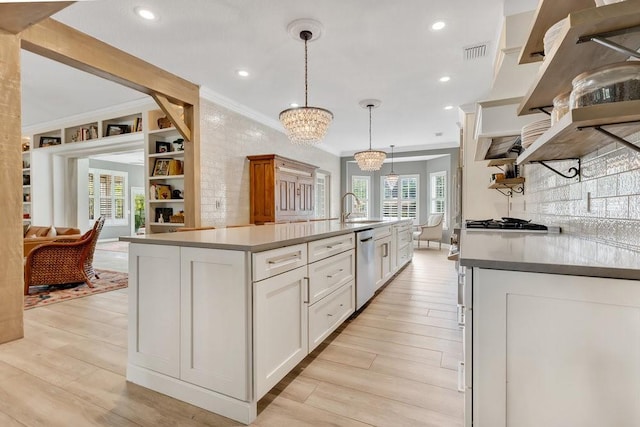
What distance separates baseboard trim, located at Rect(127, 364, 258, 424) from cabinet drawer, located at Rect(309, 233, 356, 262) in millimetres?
885

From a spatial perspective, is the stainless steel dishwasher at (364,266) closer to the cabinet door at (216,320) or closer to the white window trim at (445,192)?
the cabinet door at (216,320)

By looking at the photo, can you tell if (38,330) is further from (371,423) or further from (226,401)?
(371,423)

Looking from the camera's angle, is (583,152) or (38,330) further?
(38,330)

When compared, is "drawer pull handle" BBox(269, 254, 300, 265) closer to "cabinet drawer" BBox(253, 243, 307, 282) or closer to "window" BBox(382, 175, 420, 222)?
"cabinet drawer" BBox(253, 243, 307, 282)

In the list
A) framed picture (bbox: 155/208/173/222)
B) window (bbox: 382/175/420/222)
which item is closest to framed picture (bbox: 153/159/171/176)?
framed picture (bbox: 155/208/173/222)

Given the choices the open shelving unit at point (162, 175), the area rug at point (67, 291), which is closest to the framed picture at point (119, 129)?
the open shelving unit at point (162, 175)

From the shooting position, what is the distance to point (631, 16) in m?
0.77

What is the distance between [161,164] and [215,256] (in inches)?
158

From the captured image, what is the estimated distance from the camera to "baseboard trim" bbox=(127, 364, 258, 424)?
149 centimetres

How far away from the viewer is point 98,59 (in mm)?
3137

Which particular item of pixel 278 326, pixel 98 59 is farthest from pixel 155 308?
pixel 98 59

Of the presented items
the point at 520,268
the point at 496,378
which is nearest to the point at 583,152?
the point at 520,268

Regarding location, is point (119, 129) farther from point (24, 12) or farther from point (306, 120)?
point (306, 120)

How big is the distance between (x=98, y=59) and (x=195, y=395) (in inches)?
135
